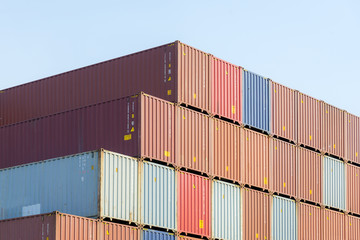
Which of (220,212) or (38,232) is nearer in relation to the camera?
(38,232)

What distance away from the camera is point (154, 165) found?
145 feet

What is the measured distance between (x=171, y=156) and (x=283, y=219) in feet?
31.8

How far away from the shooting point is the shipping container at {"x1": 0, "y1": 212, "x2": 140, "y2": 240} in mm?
37219

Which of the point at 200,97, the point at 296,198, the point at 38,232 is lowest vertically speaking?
the point at 38,232

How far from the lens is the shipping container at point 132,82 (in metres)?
47.3

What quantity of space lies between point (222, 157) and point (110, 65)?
7.70 m

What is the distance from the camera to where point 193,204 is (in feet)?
151

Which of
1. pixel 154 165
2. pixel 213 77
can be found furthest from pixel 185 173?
pixel 213 77

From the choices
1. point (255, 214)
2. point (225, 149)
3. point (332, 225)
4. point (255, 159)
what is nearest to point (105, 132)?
point (225, 149)

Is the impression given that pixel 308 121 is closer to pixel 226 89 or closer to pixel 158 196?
pixel 226 89

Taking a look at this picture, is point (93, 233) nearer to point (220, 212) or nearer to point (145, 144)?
point (145, 144)

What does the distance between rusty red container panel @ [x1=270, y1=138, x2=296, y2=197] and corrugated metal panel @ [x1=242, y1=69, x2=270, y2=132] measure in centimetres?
134

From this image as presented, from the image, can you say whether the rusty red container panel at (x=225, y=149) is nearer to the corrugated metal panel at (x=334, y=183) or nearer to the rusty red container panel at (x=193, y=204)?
the rusty red container panel at (x=193, y=204)

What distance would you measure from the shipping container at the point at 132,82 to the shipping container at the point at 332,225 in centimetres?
1184
